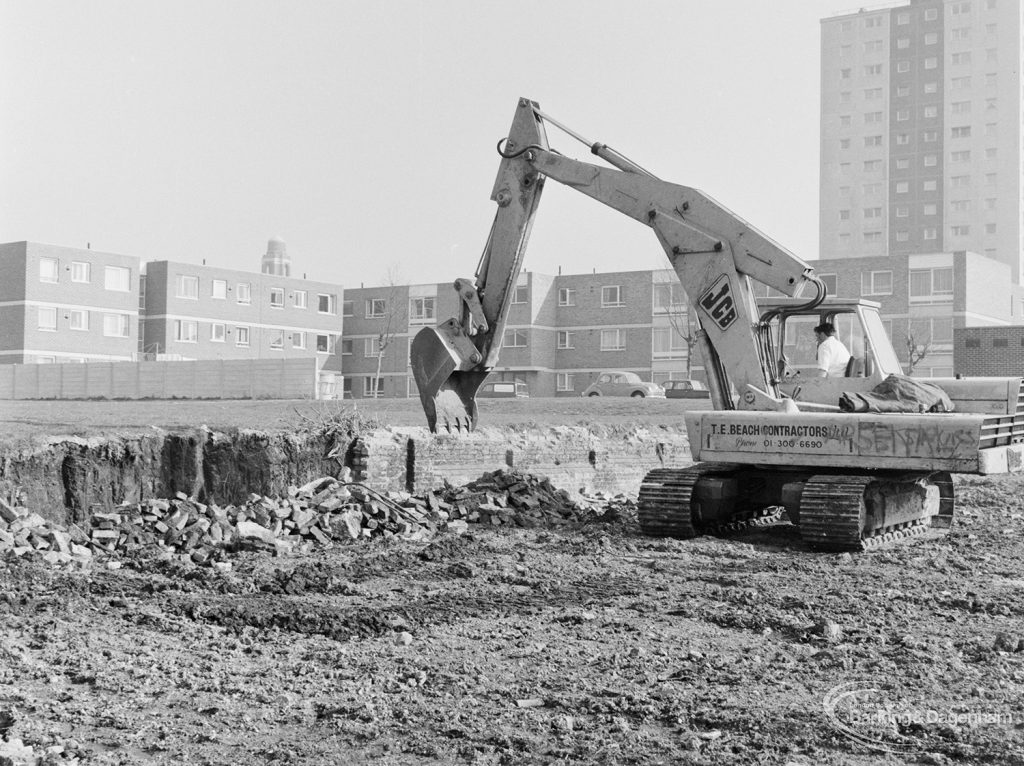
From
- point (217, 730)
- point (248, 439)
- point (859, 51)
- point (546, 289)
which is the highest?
point (859, 51)

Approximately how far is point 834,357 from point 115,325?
5951 cm

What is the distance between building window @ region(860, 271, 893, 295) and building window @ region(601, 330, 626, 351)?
15051mm

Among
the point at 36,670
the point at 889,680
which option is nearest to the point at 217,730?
the point at 36,670

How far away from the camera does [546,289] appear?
2953 inches

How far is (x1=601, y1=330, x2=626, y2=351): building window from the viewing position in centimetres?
7331

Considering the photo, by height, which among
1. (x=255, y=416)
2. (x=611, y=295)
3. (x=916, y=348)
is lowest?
(x=255, y=416)

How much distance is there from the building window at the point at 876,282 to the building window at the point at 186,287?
1569 inches

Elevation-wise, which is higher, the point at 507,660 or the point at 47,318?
the point at 47,318

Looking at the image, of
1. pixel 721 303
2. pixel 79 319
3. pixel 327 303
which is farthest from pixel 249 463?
pixel 327 303

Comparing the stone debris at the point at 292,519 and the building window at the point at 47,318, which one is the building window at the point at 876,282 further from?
the stone debris at the point at 292,519

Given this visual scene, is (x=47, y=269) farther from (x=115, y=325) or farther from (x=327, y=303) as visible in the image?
(x=327, y=303)

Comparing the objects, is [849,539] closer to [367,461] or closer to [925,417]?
[925,417]

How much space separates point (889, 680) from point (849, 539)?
16.1 ft

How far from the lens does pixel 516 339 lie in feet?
245
